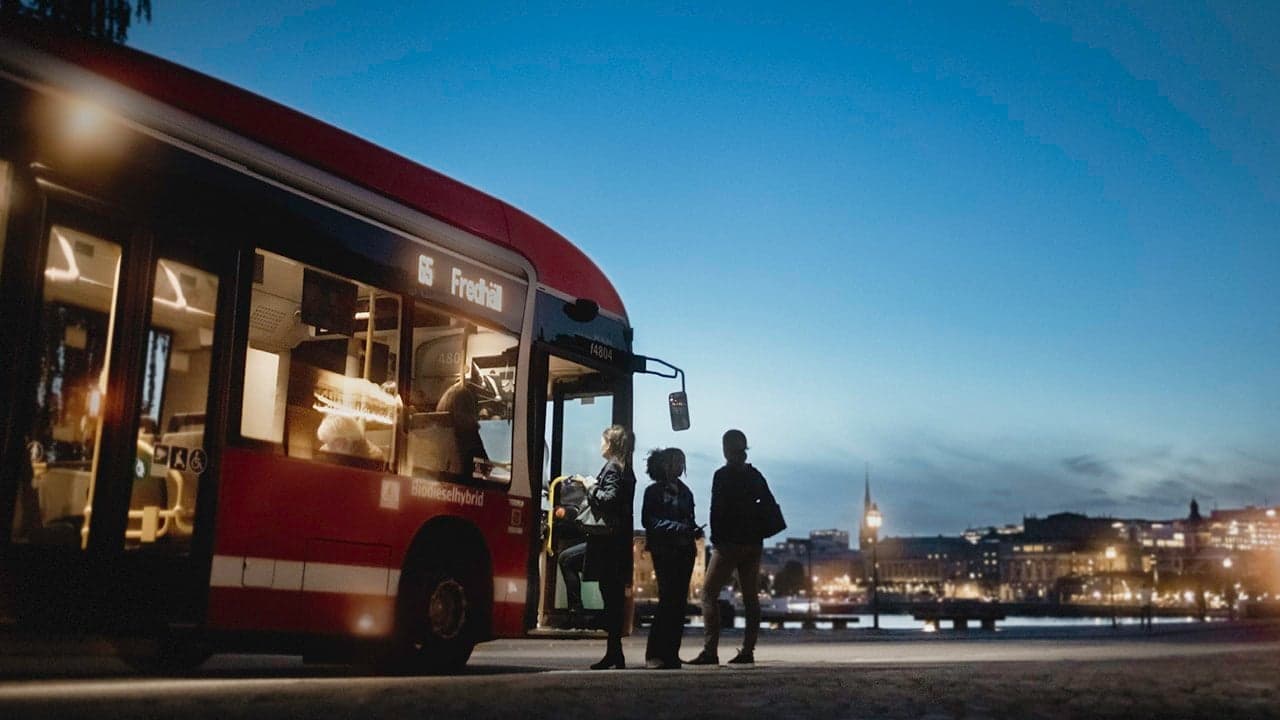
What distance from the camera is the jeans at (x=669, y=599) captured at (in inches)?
409

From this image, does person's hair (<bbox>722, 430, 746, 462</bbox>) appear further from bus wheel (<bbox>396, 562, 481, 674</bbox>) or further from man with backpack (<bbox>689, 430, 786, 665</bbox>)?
bus wheel (<bbox>396, 562, 481, 674</bbox>)

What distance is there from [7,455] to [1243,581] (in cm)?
19668

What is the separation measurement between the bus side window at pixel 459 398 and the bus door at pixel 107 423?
1.75 metres

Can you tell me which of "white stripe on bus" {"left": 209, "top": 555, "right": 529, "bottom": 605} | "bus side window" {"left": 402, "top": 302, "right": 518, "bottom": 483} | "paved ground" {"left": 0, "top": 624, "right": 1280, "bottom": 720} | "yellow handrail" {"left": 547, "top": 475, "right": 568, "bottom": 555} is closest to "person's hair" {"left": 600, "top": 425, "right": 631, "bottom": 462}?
"yellow handrail" {"left": 547, "top": 475, "right": 568, "bottom": 555}

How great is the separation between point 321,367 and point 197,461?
1301 mm

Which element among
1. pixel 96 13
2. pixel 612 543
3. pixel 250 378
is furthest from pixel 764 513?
pixel 96 13

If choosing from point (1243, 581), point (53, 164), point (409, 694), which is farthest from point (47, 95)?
point (1243, 581)

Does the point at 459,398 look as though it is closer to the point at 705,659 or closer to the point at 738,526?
the point at 738,526

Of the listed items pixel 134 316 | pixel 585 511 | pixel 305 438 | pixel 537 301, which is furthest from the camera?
pixel 585 511

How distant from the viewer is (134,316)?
22.5 feet

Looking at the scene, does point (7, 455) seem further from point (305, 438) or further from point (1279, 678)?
point (1279, 678)

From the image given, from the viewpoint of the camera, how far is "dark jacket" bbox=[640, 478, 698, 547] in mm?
10672

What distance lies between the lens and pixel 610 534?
1023cm

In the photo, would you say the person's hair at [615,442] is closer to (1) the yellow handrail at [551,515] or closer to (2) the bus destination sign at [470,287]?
(1) the yellow handrail at [551,515]
